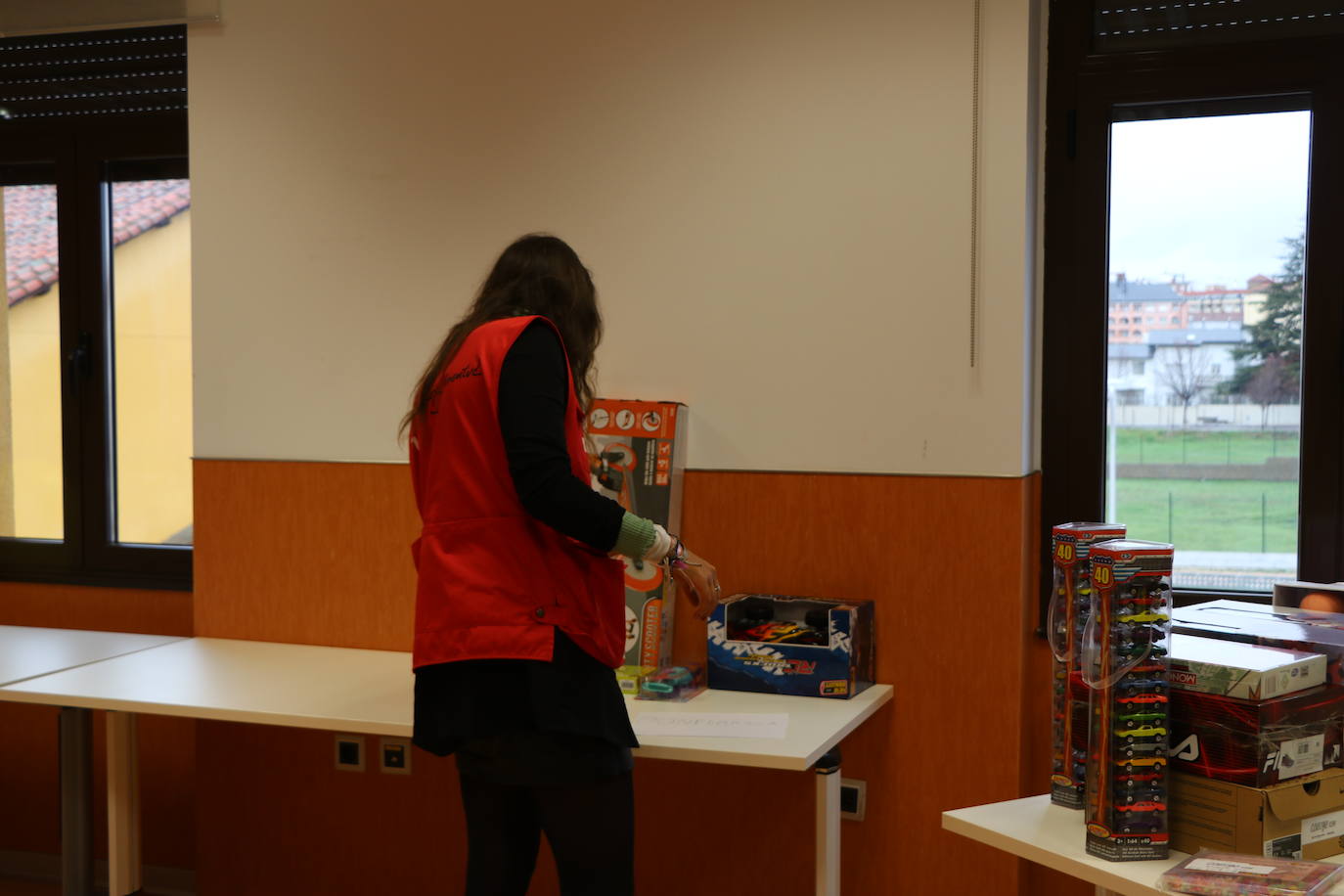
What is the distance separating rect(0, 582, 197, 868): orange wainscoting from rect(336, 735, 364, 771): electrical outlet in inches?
19.9

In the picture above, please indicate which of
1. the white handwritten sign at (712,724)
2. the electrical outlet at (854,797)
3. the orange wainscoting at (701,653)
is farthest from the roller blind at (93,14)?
the electrical outlet at (854,797)

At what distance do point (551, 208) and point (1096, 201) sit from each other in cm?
123

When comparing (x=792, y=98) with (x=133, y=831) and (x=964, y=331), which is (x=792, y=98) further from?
(x=133, y=831)

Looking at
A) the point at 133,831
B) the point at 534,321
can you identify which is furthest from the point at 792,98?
the point at 133,831

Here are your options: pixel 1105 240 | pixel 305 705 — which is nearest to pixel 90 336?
pixel 305 705

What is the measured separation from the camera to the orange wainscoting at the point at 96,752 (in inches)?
127

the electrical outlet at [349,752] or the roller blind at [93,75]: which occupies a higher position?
the roller blind at [93,75]

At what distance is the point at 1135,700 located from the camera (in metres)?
1.42

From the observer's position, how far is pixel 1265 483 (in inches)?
101

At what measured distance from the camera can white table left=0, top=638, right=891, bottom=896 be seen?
204cm

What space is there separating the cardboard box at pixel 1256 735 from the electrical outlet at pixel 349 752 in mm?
2049

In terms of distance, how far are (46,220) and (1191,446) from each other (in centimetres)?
318

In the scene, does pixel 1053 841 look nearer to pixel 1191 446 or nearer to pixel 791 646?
pixel 791 646

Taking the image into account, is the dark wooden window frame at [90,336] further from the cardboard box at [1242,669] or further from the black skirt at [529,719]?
the cardboard box at [1242,669]
